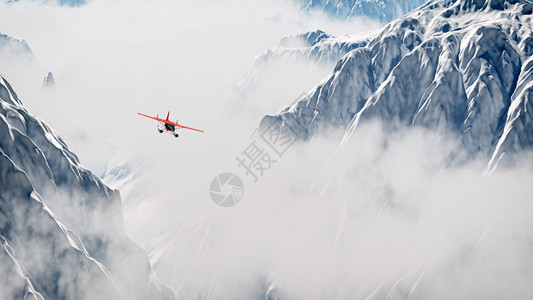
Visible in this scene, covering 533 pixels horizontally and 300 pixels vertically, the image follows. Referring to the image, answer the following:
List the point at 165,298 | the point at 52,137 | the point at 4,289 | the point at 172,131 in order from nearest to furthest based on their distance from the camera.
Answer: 1. the point at 172,131
2. the point at 4,289
3. the point at 52,137
4. the point at 165,298

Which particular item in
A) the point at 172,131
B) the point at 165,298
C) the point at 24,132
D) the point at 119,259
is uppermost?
the point at 172,131

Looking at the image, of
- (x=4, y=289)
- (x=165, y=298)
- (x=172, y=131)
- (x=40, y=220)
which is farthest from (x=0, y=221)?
(x=165, y=298)

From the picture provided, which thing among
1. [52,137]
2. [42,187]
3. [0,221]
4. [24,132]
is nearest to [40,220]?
[0,221]

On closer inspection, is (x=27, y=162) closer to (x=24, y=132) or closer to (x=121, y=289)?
(x=24, y=132)

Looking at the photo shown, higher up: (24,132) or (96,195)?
(24,132)

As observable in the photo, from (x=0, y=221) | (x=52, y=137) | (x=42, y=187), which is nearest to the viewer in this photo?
(x=0, y=221)

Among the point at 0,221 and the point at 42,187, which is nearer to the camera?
the point at 0,221

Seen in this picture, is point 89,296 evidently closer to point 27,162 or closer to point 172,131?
point 27,162
